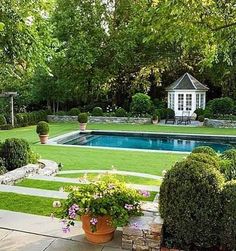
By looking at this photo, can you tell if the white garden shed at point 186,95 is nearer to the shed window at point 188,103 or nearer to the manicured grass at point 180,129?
the shed window at point 188,103

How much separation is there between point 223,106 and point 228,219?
20080 millimetres

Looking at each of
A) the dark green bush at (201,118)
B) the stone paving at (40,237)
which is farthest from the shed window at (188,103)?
the stone paving at (40,237)

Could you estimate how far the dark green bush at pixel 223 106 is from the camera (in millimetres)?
23250

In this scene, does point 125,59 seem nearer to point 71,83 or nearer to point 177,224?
point 71,83

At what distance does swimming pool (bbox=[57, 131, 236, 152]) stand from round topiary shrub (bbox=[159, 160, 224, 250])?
1245cm

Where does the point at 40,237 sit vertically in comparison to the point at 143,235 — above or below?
below

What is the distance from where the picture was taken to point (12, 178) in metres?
8.02

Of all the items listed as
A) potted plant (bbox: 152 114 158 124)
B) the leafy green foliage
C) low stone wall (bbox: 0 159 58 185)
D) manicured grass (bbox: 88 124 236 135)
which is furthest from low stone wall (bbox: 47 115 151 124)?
the leafy green foliage

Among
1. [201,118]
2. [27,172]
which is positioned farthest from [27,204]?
[201,118]

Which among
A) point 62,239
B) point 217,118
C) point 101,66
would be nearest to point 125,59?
point 101,66

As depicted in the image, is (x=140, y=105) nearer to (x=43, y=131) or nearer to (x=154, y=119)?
(x=154, y=119)

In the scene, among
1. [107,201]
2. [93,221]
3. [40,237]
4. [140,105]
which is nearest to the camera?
[93,221]

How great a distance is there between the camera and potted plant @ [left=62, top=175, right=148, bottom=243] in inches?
180

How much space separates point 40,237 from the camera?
16.2 feet
